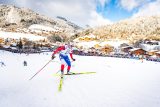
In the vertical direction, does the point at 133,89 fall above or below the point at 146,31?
below

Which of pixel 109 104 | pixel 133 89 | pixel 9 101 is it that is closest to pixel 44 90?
pixel 9 101

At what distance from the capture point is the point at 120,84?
36.7ft

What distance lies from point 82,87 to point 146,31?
511ft

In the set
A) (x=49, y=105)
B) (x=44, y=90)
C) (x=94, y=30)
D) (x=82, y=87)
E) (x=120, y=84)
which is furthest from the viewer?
(x=94, y=30)

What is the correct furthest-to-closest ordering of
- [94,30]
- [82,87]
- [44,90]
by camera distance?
[94,30] → [82,87] → [44,90]

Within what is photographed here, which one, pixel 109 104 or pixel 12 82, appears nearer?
pixel 109 104

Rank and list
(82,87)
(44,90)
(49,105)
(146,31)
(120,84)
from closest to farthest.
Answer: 1. (49,105)
2. (44,90)
3. (82,87)
4. (120,84)
5. (146,31)

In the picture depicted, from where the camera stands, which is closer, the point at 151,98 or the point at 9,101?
the point at 9,101

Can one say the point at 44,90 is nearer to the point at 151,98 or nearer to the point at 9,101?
the point at 9,101

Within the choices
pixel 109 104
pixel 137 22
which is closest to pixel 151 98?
pixel 109 104

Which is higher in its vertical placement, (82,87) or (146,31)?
(146,31)

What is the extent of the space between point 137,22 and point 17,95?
180336 millimetres

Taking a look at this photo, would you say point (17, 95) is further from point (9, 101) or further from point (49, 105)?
point (49, 105)

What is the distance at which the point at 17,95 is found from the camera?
888 cm
